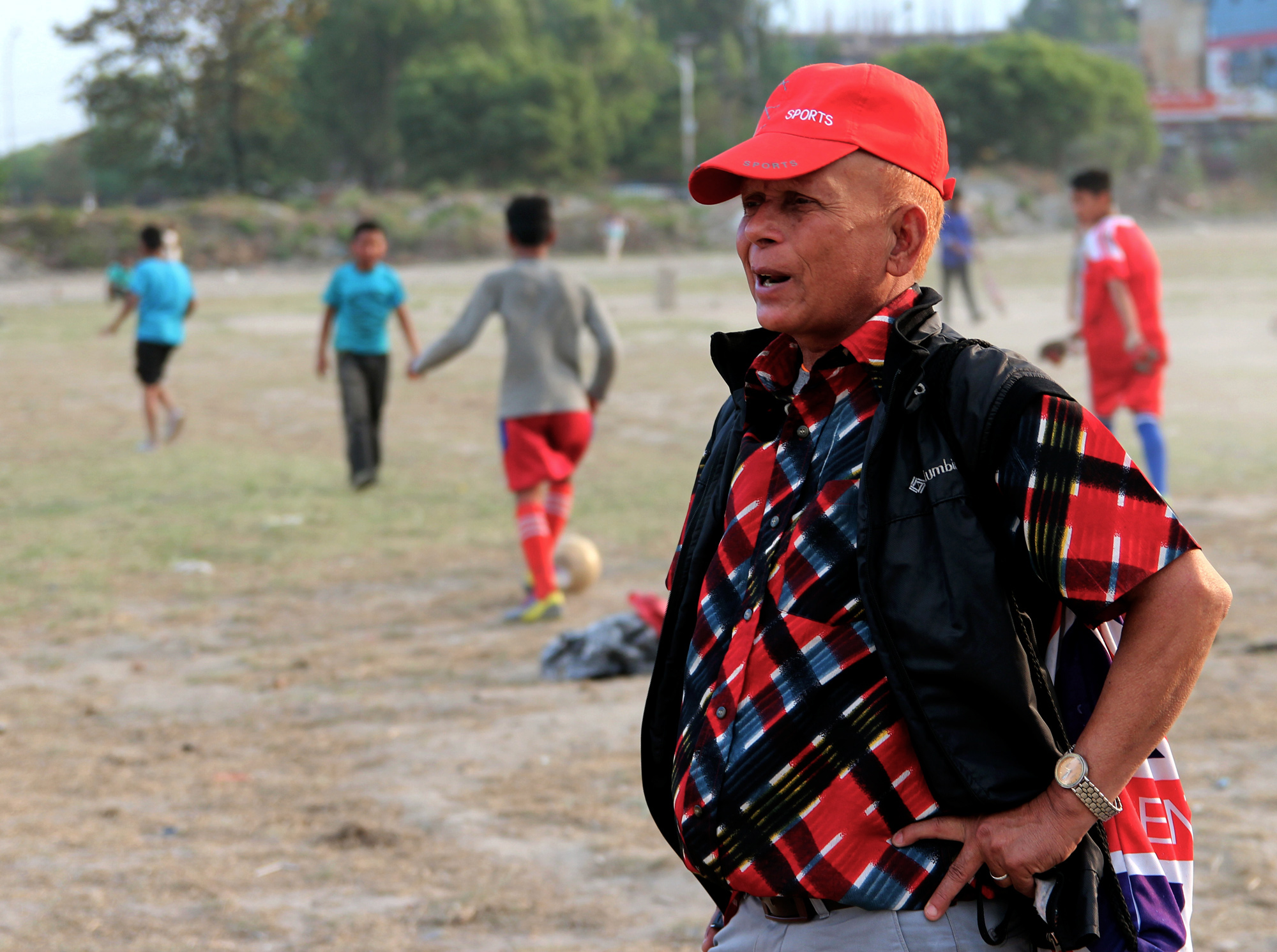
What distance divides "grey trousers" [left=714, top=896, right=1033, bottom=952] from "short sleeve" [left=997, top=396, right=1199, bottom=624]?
458mm

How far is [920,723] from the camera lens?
1764mm

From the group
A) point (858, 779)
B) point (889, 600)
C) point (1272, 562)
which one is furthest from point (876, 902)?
point (1272, 562)

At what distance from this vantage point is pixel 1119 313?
8367 millimetres

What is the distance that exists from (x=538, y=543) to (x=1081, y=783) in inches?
224

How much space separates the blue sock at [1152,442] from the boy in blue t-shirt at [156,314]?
345 inches

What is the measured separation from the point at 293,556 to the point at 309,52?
264 ft

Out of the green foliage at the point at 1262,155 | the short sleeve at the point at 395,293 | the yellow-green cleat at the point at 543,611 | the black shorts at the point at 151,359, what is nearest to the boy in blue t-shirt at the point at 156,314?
the black shorts at the point at 151,359

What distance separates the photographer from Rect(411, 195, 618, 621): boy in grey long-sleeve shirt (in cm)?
733

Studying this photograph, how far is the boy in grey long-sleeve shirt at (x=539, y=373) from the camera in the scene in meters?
7.33

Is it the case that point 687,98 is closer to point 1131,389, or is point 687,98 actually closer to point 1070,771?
point 1131,389

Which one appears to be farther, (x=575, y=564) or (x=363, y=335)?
(x=363, y=335)

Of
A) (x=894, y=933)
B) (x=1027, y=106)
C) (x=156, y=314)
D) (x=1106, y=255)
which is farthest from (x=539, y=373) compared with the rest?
(x=1027, y=106)

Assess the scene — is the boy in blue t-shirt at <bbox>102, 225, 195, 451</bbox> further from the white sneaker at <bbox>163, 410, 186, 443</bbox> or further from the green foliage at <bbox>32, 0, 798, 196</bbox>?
the green foliage at <bbox>32, 0, 798, 196</bbox>

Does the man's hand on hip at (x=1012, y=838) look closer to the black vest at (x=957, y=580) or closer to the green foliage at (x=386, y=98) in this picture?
the black vest at (x=957, y=580)
